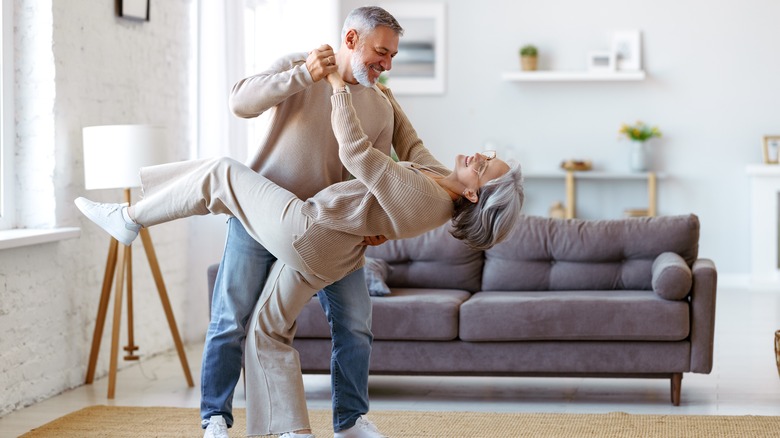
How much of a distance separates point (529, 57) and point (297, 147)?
607 centimetres

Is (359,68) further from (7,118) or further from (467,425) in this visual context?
(7,118)

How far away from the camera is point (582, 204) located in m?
8.93

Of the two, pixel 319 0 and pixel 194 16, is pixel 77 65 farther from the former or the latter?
pixel 319 0

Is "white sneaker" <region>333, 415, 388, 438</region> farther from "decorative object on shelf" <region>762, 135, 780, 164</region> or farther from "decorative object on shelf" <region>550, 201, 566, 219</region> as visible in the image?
"decorative object on shelf" <region>762, 135, 780, 164</region>

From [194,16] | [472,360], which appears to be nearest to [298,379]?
[472,360]

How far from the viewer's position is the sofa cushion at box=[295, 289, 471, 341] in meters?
4.43

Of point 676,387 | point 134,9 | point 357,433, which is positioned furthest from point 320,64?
point 134,9

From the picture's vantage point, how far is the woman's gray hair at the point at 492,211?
288 centimetres

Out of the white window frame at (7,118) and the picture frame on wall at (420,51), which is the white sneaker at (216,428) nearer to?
the white window frame at (7,118)

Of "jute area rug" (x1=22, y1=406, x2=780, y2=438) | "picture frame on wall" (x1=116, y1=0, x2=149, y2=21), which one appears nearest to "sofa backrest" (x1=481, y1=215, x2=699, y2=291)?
"jute area rug" (x1=22, y1=406, x2=780, y2=438)

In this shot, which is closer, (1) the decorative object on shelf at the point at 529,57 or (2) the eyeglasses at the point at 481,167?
(2) the eyeglasses at the point at 481,167

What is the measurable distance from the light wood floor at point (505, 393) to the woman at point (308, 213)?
1.41m

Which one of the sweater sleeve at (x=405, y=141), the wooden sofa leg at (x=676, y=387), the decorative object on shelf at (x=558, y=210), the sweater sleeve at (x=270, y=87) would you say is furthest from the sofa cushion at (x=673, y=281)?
the decorative object on shelf at (x=558, y=210)

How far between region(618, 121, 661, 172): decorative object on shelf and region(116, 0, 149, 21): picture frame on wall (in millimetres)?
4549
